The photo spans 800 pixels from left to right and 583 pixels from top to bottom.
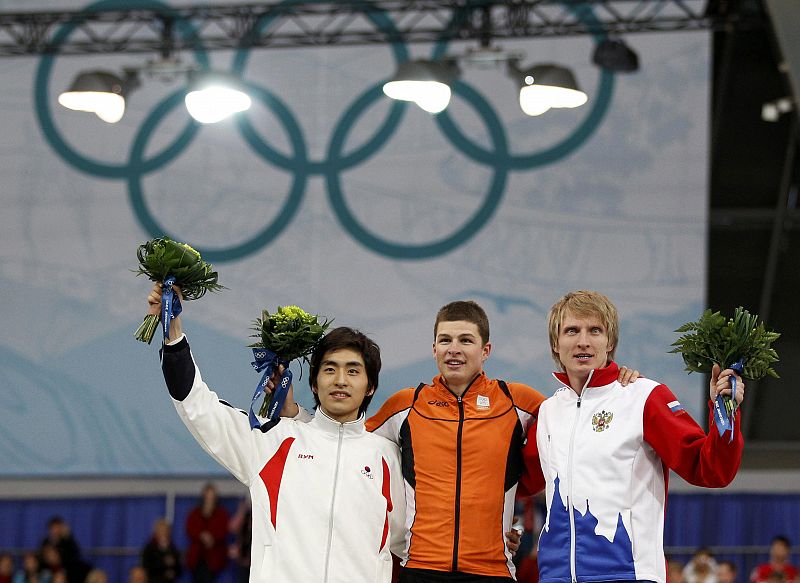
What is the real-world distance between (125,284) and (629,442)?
421 inches

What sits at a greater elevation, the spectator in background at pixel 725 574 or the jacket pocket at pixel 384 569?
the jacket pocket at pixel 384 569

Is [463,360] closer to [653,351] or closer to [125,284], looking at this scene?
[653,351]

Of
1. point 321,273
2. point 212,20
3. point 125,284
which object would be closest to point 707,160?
point 321,273

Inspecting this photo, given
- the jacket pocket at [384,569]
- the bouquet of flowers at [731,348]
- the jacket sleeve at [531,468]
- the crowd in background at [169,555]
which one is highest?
the bouquet of flowers at [731,348]

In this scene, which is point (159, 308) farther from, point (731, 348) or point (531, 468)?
point (731, 348)

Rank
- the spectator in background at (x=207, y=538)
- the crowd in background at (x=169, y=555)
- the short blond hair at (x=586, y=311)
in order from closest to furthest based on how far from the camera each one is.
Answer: the short blond hair at (x=586, y=311) → the crowd in background at (x=169, y=555) → the spectator in background at (x=207, y=538)

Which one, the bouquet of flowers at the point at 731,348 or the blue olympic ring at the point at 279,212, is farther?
the blue olympic ring at the point at 279,212

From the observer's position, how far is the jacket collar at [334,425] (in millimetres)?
4707

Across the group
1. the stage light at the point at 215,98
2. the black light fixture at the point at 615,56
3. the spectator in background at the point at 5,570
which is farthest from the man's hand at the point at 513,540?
the spectator in background at the point at 5,570

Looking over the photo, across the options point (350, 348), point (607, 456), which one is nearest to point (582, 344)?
point (607, 456)

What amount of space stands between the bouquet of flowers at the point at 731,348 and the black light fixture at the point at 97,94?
889 centimetres

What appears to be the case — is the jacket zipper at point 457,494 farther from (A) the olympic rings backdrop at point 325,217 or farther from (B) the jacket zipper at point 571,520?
(A) the olympic rings backdrop at point 325,217

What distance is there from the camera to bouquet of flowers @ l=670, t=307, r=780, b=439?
4.11 metres

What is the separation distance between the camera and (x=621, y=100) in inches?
541
